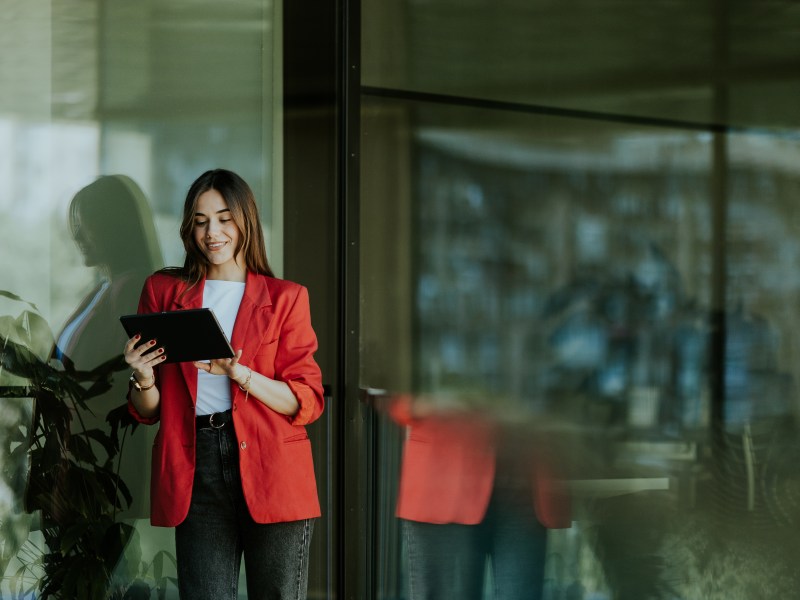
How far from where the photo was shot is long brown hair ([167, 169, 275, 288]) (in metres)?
2.41

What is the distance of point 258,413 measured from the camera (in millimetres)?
2330

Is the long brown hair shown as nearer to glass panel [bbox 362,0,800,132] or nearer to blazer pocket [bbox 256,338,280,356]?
blazer pocket [bbox 256,338,280,356]

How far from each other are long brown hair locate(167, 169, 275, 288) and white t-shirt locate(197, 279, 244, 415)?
0.05 m

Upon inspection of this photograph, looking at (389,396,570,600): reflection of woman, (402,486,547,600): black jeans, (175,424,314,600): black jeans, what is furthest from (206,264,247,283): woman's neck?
(402,486,547,600): black jeans

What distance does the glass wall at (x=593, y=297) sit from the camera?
8.46ft

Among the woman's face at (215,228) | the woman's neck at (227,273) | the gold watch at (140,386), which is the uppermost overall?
the woman's face at (215,228)

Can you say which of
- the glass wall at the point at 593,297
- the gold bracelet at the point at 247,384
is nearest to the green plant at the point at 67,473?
the glass wall at the point at 593,297

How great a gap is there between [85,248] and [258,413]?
1182 mm

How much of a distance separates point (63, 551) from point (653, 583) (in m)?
1.74

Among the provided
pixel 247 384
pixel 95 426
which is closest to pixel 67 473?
pixel 95 426

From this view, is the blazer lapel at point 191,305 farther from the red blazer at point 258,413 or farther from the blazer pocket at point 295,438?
the blazer pocket at point 295,438

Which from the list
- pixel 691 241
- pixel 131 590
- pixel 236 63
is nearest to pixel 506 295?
pixel 691 241

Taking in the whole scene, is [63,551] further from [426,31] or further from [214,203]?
[426,31]

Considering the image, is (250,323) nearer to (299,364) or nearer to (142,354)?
(299,364)
